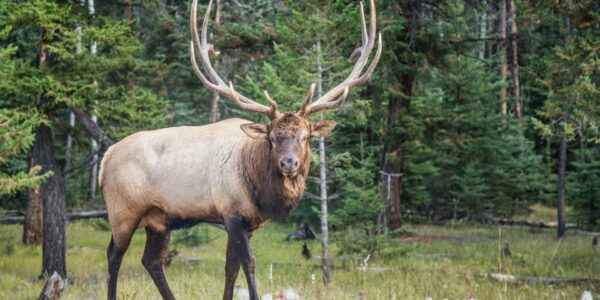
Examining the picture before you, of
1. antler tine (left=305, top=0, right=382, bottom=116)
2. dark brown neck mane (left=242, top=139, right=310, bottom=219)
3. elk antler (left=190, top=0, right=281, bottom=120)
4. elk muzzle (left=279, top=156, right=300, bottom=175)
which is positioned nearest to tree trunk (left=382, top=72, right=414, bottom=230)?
antler tine (left=305, top=0, right=382, bottom=116)

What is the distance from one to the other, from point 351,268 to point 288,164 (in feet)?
22.2

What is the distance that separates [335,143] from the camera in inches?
399

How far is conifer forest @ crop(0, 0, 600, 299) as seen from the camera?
30.3ft

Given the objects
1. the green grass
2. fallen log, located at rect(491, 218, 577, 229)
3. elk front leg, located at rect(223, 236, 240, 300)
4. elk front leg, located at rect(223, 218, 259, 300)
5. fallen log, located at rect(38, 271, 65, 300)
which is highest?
elk front leg, located at rect(223, 218, 259, 300)

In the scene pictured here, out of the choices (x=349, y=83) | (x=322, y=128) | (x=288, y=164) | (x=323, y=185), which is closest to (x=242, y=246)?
(x=288, y=164)

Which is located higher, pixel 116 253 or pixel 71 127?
pixel 71 127

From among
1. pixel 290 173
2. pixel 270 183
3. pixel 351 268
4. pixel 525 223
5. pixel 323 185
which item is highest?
pixel 290 173

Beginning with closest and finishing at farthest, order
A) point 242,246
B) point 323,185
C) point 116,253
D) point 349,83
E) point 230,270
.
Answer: point 242,246 < point 230,270 < point 349,83 < point 116,253 < point 323,185

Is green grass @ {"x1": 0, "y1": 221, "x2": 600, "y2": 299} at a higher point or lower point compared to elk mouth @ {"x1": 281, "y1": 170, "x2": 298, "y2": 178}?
lower

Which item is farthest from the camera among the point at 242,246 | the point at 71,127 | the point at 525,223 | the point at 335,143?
the point at 525,223

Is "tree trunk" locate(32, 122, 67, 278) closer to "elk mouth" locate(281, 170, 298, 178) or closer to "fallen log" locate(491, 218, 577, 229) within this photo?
"elk mouth" locate(281, 170, 298, 178)

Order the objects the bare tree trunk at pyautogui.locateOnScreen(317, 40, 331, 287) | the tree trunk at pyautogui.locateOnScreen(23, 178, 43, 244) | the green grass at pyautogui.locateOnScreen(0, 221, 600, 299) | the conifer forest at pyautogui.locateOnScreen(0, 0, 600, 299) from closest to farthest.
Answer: the green grass at pyautogui.locateOnScreen(0, 221, 600, 299), the conifer forest at pyautogui.locateOnScreen(0, 0, 600, 299), the bare tree trunk at pyautogui.locateOnScreen(317, 40, 331, 287), the tree trunk at pyautogui.locateOnScreen(23, 178, 43, 244)

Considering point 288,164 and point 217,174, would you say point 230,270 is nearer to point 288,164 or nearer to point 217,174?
point 217,174

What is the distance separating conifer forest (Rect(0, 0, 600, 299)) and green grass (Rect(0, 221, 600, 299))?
0.23 feet
